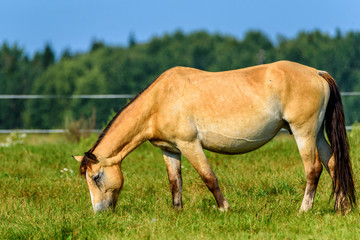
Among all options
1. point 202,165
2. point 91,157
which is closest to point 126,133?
point 91,157

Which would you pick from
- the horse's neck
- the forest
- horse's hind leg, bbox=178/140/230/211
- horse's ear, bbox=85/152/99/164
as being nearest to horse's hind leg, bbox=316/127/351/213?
horse's hind leg, bbox=178/140/230/211

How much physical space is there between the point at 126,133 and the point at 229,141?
3.64ft

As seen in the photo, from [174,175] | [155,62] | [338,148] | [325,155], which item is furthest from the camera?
[155,62]

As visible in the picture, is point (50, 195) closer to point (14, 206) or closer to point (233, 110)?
point (14, 206)

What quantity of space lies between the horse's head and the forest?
38.1ft

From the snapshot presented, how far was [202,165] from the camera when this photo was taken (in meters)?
4.86

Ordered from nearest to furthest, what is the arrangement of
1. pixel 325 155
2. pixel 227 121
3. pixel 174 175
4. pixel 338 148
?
1. pixel 227 121
2. pixel 338 148
3. pixel 325 155
4. pixel 174 175

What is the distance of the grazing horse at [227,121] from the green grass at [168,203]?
36 cm

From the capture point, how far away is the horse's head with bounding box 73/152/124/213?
16.1 feet

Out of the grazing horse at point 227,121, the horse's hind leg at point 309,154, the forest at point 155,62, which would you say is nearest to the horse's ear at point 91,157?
the grazing horse at point 227,121

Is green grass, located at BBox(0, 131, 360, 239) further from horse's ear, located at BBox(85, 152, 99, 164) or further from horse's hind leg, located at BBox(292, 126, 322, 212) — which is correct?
horse's ear, located at BBox(85, 152, 99, 164)

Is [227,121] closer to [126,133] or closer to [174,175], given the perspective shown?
[174,175]

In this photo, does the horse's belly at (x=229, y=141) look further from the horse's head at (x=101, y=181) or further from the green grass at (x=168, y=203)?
the horse's head at (x=101, y=181)

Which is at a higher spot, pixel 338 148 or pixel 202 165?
pixel 338 148
